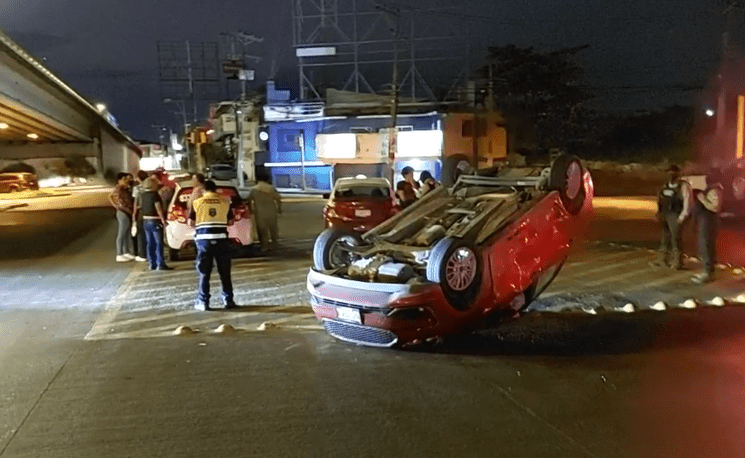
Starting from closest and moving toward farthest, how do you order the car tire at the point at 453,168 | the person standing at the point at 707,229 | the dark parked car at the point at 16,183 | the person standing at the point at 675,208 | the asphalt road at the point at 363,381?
1. the asphalt road at the point at 363,381
2. the car tire at the point at 453,168
3. the person standing at the point at 707,229
4. the person standing at the point at 675,208
5. the dark parked car at the point at 16,183

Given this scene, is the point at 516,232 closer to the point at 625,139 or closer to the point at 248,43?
the point at 248,43

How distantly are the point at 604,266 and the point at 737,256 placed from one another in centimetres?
333

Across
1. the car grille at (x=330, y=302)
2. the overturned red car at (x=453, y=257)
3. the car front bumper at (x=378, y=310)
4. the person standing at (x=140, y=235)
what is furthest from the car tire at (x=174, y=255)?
the car front bumper at (x=378, y=310)

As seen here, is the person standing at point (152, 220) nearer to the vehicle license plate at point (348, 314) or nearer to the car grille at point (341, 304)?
the car grille at point (341, 304)

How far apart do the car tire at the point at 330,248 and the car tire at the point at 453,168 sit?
2.18 m

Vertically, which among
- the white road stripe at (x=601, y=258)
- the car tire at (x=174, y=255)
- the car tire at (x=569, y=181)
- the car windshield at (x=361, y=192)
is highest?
the car tire at (x=569, y=181)

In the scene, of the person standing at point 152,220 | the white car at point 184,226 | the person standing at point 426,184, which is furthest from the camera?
the white car at point 184,226

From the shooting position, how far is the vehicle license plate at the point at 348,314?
25.3 feet

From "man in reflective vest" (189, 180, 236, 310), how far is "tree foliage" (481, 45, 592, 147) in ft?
145

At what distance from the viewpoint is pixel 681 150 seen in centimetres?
5419

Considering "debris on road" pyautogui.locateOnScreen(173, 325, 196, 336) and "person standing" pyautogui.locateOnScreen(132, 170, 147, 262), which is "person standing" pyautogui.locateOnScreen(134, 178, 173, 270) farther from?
"debris on road" pyautogui.locateOnScreen(173, 325, 196, 336)

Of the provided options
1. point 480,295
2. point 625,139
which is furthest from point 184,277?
point 625,139

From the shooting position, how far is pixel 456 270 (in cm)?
758

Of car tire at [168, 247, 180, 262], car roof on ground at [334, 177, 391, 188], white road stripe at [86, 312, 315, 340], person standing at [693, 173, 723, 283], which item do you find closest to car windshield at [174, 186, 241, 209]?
car tire at [168, 247, 180, 262]
